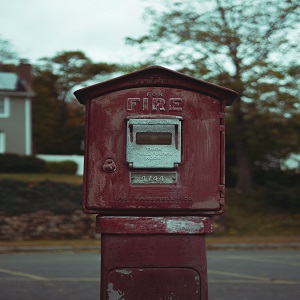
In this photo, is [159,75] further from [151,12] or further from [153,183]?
[151,12]

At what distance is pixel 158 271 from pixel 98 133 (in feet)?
3.34

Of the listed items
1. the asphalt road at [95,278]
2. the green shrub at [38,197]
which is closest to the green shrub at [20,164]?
the green shrub at [38,197]

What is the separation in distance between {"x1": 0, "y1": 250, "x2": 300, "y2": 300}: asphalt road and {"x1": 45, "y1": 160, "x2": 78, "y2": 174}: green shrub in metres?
18.8

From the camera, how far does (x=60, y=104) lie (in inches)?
1971

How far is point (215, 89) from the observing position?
4.61 meters

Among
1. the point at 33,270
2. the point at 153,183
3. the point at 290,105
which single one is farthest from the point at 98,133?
the point at 290,105

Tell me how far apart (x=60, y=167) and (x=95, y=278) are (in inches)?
898

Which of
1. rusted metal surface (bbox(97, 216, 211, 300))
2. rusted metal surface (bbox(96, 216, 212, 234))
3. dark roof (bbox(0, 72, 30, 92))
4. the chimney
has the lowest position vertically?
rusted metal surface (bbox(97, 216, 211, 300))

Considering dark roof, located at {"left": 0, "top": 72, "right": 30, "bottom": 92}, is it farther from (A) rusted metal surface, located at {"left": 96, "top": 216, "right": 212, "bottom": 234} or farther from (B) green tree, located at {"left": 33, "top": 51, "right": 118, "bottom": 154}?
(A) rusted metal surface, located at {"left": 96, "top": 216, "right": 212, "bottom": 234}

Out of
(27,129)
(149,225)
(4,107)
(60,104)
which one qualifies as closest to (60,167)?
(27,129)

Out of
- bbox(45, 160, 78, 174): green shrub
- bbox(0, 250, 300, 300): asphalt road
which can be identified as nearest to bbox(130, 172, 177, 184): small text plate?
bbox(0, 250, 300, 300): asphalt road

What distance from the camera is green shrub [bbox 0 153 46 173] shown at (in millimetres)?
30897

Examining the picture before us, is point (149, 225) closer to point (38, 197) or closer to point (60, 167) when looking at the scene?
point (38, 197)

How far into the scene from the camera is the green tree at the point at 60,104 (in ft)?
142
